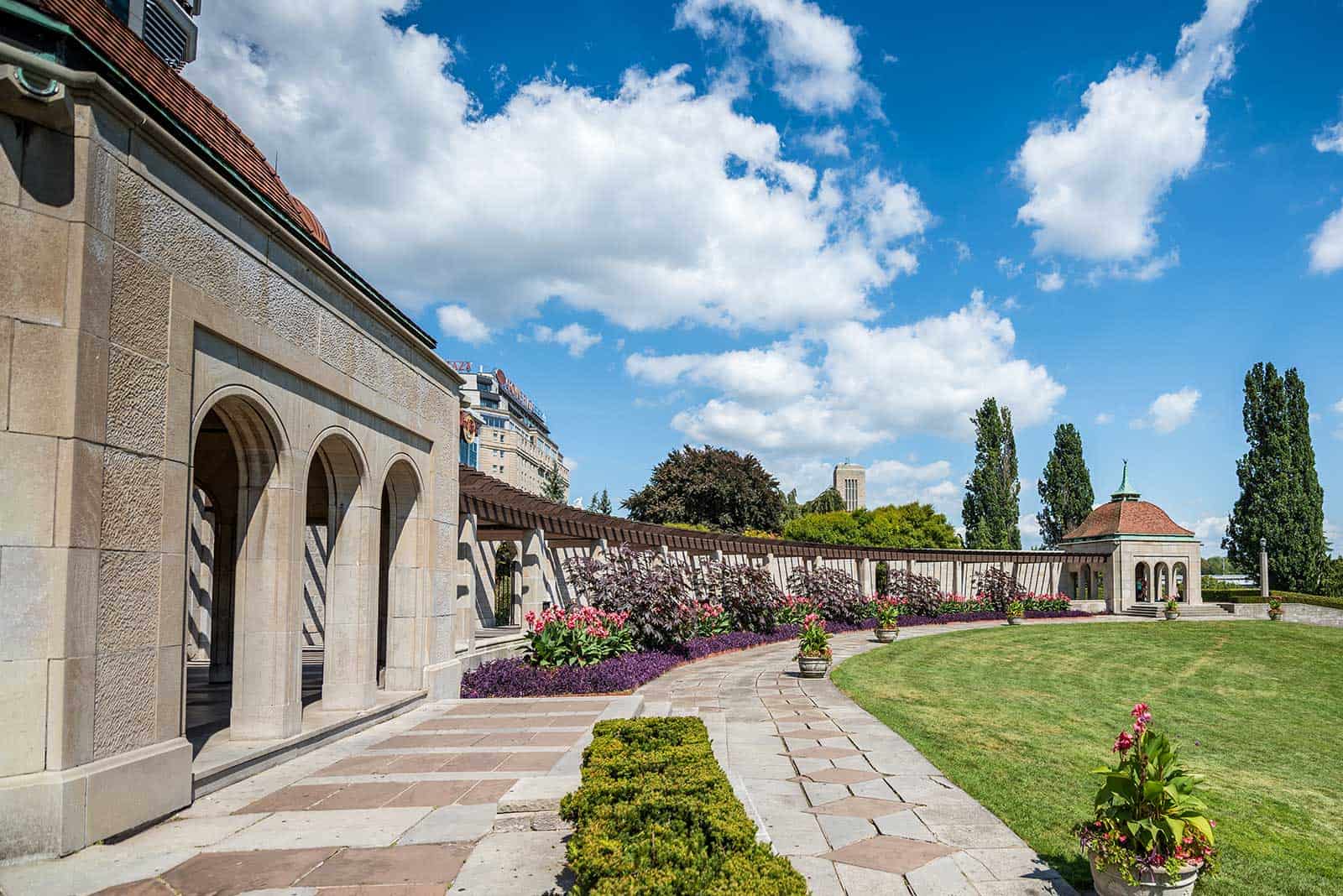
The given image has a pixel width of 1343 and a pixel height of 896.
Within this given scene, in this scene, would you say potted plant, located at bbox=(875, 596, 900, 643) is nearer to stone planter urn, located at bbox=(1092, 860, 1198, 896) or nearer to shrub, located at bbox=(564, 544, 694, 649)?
shrub, located at bbox=(564, 544, 694, 649)

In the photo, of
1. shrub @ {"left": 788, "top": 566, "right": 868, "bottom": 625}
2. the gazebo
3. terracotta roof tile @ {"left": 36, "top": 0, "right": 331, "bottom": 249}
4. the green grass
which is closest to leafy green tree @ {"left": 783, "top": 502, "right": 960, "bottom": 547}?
the gazebo

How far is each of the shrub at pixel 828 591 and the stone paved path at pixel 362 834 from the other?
17.9 meters

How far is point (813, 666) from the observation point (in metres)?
14.3

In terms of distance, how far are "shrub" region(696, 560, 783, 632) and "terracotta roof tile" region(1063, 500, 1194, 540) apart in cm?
2457

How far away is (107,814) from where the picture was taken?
15.1 ft

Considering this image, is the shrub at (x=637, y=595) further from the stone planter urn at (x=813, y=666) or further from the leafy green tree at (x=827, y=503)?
the leafy green tree at (x=827, y=503)

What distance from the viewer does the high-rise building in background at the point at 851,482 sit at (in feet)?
504

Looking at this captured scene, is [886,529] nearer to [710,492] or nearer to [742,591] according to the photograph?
[710,492]

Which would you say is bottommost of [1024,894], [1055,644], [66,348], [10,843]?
[1055,644]

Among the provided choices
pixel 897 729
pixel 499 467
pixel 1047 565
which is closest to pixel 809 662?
pixel 897 729

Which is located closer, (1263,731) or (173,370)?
(173,370)

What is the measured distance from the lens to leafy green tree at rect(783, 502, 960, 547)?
53406 millimetres

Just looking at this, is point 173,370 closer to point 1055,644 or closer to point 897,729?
point 897,729

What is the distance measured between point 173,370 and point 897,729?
8.21m
